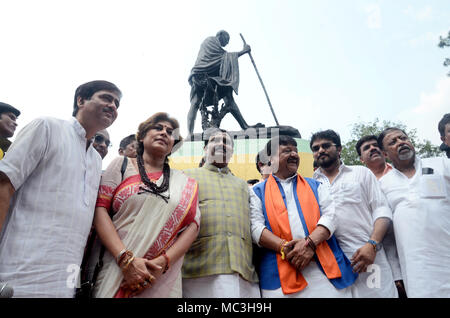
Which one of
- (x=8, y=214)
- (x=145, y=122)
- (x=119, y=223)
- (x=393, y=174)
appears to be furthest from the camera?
(x=393, y=174)

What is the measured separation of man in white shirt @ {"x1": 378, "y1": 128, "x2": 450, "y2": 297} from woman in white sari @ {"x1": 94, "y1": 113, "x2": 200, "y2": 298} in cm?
141

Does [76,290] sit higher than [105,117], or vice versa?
[105,117]

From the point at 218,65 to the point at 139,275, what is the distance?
7.32 meters

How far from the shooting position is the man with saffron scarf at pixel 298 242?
1988 millimetres

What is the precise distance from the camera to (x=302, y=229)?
2.12 metres

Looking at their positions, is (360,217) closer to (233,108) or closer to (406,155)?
(406,155)

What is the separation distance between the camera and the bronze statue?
320 inches

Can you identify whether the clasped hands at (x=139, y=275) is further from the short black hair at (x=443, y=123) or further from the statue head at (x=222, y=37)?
the statue head at (x=222, y=37)

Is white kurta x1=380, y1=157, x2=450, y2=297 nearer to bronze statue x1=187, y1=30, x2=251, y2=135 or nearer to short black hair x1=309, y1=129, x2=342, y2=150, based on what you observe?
short black hair x1=309, y1=129, x2=342, y2=150

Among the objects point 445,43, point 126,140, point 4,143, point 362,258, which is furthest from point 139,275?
point 445,43

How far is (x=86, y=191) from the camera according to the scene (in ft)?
5.78

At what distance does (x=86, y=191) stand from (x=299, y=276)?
4.37 feet

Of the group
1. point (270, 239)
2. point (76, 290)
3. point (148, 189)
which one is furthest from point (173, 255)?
point (270, 239)
